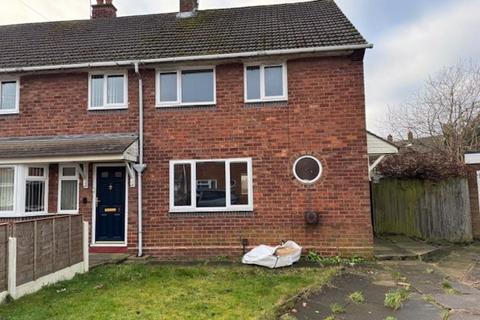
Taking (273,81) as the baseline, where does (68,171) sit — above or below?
below

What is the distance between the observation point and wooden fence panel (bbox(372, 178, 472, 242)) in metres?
11.2

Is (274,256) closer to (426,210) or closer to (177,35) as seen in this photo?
(426,210)

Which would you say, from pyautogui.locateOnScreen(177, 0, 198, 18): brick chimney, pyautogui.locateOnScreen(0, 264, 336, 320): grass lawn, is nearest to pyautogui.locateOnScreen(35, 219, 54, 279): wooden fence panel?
pyautogui.locateOnScreen(0, 264, 336, 320): grass lawn

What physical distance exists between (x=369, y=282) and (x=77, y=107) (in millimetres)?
8301

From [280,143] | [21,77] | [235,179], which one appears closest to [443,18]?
[280,143]

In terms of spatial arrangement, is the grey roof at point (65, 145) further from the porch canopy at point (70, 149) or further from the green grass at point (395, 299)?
the green grass at point (395, 299)

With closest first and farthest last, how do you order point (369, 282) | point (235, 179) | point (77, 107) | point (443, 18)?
point (369, 282), point (235, 179), point (77, 107), point (443, 18)

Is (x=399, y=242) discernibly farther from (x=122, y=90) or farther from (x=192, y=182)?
(x=122, y=90)

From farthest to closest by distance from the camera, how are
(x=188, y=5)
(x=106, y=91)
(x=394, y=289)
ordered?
(x=188, y=5) → (x=106, y=91) → (x=394, y=289)

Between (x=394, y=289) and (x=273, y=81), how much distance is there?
559cm

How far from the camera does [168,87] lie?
33.0ft

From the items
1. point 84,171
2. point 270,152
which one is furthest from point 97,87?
point 270,152

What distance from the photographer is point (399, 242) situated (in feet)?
35.3

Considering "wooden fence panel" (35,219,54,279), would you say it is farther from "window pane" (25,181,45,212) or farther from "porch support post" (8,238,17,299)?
"window pane" (25,181,45,212)
